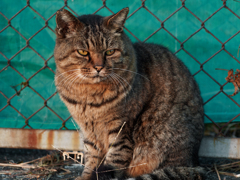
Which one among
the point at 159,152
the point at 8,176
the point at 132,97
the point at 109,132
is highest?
the point at 132,97

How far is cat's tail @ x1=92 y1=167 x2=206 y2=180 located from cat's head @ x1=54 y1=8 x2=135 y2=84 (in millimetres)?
772

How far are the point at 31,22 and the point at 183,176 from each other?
79.0 inches

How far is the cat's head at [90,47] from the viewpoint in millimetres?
2186

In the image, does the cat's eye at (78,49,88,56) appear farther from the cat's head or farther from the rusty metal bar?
the rusty metal bar

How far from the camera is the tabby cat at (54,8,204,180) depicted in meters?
2.22

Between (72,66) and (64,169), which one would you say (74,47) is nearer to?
(72,66)

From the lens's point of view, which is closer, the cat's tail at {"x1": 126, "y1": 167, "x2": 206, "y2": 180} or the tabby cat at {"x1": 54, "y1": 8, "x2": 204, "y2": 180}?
the cat's tail at {"x1": 126, "y1": 167, "x2": 206, "y2": 180}

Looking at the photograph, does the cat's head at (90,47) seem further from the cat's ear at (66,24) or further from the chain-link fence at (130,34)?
the chain-link fence at (130,34)

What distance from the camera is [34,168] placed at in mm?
2467

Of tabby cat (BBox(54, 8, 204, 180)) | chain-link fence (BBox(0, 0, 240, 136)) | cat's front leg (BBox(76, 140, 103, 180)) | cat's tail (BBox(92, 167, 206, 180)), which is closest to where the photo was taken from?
cat's tail (BBox(92, 167, 206, 180))


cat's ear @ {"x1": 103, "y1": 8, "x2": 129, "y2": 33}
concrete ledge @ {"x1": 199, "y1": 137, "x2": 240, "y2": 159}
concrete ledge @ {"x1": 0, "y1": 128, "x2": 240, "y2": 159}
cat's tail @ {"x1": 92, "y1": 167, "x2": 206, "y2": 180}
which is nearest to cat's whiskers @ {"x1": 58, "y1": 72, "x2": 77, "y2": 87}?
cat's ear @ {"x1": 103, "y1": 8, "x2": 129, "y2": 33}

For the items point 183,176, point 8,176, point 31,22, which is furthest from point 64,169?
point 31,22

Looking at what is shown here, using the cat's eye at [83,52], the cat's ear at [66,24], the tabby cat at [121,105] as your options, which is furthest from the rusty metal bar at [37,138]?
the cat's ear at [66,24]

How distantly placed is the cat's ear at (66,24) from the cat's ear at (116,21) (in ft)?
0.71
